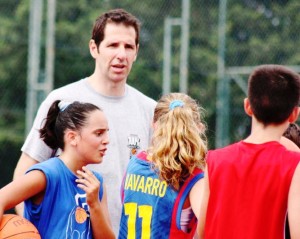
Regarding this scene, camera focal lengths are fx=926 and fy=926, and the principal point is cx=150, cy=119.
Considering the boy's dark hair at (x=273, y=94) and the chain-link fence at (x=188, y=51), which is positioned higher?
the chain-link fence at (x=188, y=51)

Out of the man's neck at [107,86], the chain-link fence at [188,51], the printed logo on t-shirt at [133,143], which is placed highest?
the chain-link fence at [188,51]

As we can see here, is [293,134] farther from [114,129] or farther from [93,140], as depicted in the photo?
[93,140]

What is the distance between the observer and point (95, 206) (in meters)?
4.38

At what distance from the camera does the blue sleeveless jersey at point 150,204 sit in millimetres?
4258

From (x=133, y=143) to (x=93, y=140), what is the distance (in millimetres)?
520

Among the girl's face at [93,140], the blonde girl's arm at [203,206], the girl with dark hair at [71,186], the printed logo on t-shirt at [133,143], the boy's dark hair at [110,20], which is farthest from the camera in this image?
the boy's dark hair at [110,20]

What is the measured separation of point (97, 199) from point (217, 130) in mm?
6713

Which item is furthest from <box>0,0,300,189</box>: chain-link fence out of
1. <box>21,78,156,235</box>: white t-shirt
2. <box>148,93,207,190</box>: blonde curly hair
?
<box>148,93,207,190</box>: blonde curly hair

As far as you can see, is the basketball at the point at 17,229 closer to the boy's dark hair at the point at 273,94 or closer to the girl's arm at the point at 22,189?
the girl's arm at the point at 22,189

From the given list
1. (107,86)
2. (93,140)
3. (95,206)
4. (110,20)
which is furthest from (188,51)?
(95,206)

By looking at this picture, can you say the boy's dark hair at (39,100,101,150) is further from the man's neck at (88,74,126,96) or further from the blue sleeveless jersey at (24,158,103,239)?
the man's neck at (88,74,126,96)

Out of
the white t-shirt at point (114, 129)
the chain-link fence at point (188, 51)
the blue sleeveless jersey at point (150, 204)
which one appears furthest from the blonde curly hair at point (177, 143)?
the chain-link fence at point (188, 51)

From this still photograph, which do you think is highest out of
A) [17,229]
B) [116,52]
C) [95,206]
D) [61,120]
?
[116,52]

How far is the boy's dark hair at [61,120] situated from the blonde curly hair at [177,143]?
376 millimetres
